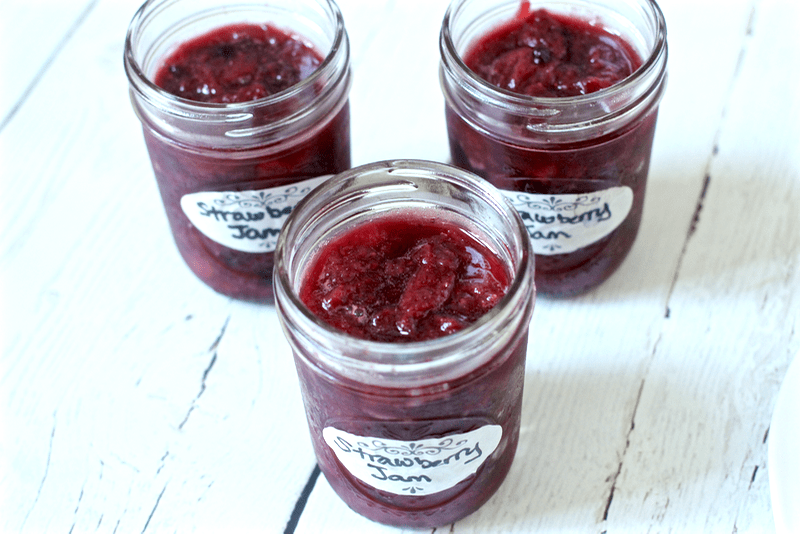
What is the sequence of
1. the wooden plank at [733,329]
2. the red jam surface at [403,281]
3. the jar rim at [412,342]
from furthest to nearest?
1. the wooden plank at [733,329]
2. the red jam surface at [403,281]
3. the jar rim at [412,342]

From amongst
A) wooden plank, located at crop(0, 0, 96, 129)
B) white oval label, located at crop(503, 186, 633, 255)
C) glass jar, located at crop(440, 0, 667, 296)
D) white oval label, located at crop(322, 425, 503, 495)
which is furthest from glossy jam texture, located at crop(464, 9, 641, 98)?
wooden plank, located at crop(0, 0, 96, 129)

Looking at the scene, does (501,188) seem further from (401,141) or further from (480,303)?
(401,141)

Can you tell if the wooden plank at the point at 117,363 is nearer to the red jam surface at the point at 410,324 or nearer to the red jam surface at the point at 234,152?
the red jam surface at the point at 234,152

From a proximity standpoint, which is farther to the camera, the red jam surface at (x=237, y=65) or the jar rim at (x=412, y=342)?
the red jam surface at (x=237, y=65)

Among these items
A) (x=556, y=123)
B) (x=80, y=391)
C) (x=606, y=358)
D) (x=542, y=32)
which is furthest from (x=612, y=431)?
(x=80, y=391)

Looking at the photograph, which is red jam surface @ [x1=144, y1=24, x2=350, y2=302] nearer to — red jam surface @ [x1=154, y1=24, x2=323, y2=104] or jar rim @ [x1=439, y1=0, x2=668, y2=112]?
red jam surface @ [x1=154, y1=24, x2=323, y2=104]

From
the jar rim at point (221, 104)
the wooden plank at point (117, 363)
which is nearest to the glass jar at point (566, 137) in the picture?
the jar rim at point (221, 104)

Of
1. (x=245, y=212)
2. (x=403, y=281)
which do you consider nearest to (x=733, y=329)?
(x=403, y=281)
